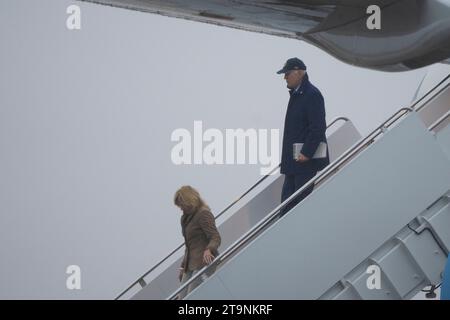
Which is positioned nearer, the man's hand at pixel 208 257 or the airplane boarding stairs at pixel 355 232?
the airplane boarding stairs at pixel 355 232

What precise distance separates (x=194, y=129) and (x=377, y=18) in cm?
374

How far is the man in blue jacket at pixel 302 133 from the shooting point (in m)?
6.93

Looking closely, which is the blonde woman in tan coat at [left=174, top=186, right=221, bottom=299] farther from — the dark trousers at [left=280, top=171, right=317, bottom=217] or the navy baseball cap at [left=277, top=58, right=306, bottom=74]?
the navy baseball cap at [left=277, top=58, right=306, bottom=74]

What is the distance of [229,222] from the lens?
27.2 ft

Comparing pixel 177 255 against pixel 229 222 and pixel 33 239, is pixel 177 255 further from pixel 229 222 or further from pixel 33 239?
pixel 229 222

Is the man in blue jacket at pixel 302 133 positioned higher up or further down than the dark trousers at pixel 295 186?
higher up

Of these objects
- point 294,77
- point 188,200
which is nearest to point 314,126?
point 294,77

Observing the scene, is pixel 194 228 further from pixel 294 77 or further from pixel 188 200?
pixel 294 77

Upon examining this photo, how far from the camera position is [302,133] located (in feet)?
23.1

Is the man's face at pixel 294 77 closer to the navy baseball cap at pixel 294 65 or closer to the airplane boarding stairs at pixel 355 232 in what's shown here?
the navy baseball cap at pixel 294 65

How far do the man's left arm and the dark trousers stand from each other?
A: 20 centimetres

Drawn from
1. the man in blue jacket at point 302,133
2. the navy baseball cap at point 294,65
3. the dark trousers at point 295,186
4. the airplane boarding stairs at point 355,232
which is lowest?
the airplane boarding stairs at point 355,232

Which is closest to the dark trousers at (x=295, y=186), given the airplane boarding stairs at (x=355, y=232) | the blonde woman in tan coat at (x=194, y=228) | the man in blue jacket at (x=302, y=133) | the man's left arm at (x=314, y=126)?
the man in blue jacket at (x=302, y=133)
